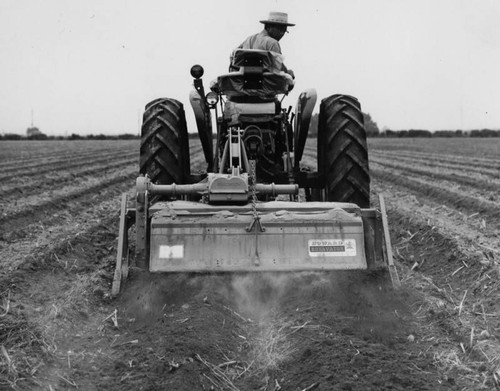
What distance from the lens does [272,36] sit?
6762 mm

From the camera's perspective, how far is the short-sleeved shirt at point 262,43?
652cm

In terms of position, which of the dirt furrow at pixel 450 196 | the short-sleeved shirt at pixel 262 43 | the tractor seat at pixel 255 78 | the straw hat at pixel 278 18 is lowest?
the dirt furrow at pixel 450 196

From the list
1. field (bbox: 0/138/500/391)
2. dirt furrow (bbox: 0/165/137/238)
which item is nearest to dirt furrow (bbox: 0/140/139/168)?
dirt furrow (bbox: 0/165/137/238)

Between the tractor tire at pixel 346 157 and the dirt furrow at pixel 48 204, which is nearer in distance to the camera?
the tractor tire at pixel 346 157

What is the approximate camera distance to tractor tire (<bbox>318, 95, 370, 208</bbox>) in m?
5.76

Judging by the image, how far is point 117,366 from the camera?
3.60 meters

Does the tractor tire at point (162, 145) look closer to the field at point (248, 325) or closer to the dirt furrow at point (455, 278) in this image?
the field at point (248, 325)

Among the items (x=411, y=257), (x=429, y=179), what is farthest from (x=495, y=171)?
(x=411, y=257)

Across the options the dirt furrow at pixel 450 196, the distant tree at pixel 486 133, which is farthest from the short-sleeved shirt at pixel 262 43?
the distant tree at pixel 486 133

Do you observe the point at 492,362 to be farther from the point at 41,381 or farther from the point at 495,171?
the point at 495,171

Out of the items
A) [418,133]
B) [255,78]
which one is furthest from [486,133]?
[255,78]

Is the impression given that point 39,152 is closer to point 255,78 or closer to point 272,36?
point 272,36

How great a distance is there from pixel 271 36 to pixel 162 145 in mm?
1710

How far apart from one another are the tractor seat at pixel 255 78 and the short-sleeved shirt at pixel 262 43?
0.25m
